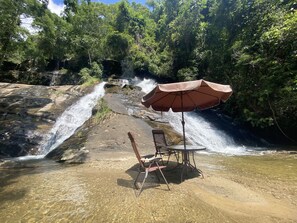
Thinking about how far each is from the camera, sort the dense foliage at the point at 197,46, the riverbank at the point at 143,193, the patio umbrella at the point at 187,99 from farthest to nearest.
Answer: the dense foliage at the point at 197,46 < the patio umbrella at the point at 187,99 < the riverbank at the point at 143,193

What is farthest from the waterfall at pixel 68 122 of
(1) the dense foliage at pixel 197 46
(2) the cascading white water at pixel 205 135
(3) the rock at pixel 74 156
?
(1) the dense foliage at pixel 197 46

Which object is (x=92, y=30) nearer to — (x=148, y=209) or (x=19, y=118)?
(x=19, y=118)

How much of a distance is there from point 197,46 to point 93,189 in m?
22.4

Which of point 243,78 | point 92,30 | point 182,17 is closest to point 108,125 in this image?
point 243,78

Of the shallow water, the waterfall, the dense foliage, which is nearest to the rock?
the shallow water

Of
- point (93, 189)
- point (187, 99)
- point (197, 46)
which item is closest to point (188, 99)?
point (187, 99)

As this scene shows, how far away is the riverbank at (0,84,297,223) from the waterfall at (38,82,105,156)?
3.20 metres

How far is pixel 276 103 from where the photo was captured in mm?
13133

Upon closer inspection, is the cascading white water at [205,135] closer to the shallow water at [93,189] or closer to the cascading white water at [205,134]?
the cascading white water at [205,134]

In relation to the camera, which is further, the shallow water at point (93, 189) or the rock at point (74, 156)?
the rock at point (74, 156)

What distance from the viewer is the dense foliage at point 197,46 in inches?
518

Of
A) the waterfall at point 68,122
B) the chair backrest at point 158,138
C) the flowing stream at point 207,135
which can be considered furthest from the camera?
the flowing stream at point 207,135

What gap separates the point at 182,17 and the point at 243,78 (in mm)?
13545

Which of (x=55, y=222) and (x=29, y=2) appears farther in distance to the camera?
(x=29, y=2)
